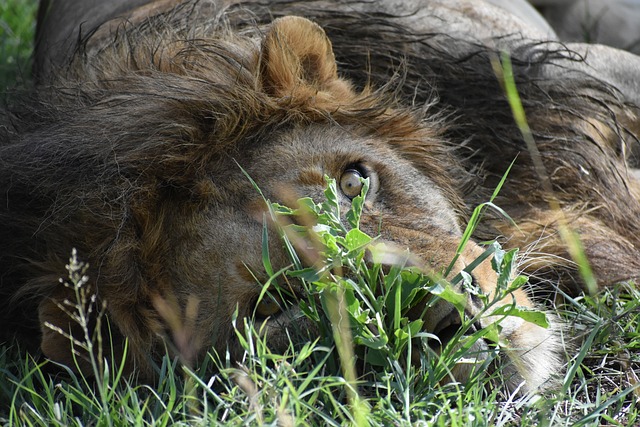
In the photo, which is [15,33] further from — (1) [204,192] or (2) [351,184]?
(2) [351,184]

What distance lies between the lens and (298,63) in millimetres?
3594

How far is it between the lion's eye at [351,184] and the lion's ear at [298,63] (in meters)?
0.37

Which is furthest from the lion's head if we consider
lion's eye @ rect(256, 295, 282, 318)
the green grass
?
the green grass

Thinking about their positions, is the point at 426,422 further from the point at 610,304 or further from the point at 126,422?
the point at 610,304

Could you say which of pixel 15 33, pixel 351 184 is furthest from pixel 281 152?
pixel 15 33

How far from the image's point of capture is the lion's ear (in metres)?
3.52

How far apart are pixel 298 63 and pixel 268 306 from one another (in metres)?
1.02

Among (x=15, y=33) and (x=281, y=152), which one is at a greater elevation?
(x=281, y=152)

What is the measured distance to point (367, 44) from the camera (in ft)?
13.8

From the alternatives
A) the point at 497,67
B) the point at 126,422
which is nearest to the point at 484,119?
the point at 497,67

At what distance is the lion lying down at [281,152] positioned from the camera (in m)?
3.11

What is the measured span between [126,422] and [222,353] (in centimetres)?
54

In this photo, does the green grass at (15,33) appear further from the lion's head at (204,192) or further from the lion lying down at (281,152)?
the lion's head at (204,192)

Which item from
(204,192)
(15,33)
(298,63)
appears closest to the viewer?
(204,192)
